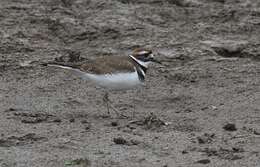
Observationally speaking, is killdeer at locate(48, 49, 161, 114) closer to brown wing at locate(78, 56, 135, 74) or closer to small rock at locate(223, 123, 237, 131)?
brown wing at locate(78, 56, 135, 74)

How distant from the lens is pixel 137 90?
9.91 metres

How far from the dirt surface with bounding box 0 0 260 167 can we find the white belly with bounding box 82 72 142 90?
1.19 feet

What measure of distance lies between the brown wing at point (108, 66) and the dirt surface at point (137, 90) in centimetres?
50

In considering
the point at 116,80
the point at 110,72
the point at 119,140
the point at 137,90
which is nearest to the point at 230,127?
the point at 119,140

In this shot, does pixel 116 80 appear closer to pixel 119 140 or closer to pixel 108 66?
pixel 108 66

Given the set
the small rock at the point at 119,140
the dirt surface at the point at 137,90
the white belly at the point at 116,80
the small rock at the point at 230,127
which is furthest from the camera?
the white belly at the point at 116,80

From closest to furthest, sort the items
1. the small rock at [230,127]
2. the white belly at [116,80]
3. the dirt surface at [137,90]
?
the dirt surface at [137,90] < the small rock at [230,127] < the white belly at [116,80]

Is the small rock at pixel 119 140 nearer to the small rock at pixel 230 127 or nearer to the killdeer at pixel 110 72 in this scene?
the small rock at pixel 230 127

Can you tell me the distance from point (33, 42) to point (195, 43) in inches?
88.3

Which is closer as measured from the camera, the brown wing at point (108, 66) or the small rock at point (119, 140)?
the small rock at point (119, 140)

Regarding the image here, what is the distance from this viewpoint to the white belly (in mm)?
8797

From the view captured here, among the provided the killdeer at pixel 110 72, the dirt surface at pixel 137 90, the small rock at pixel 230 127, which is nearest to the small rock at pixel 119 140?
the dirt surface at pixel 137 90

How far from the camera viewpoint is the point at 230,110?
29.4 ft

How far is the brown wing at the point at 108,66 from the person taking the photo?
8836 mm
